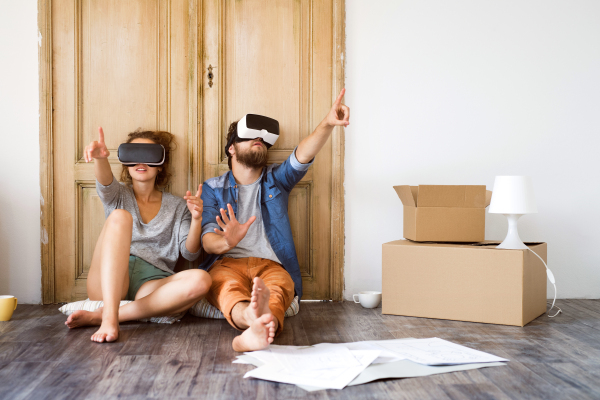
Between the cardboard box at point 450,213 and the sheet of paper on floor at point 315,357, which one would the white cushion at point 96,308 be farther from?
the cardboard box at point 450,213

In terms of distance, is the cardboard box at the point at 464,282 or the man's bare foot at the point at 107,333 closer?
the man's bare foot at the point at 107,333

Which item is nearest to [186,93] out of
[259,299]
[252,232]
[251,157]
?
[251,157]

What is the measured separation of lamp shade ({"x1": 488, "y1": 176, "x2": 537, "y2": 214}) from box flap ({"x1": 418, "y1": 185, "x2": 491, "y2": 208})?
77mm

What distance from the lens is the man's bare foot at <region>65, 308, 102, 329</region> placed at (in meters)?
1.76

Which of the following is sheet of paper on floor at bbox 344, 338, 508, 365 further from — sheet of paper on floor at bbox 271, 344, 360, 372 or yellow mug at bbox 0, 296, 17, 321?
yellow mug at bbox 0, 296, 17, 321

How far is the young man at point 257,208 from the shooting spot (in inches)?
79.4

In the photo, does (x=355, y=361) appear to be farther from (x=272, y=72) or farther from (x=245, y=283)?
(x=272, y=72)

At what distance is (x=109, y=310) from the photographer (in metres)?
1.67

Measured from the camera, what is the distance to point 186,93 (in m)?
2.43

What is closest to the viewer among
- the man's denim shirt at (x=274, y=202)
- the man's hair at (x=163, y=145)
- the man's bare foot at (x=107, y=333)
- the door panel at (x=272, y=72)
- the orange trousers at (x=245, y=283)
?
the man's bare foot at (x=107, y=333)

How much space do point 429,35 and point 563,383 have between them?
187cm

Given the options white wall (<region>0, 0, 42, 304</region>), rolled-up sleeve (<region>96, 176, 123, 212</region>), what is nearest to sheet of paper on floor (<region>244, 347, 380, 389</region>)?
rolled-up sleeve (<region>96, 176, 123, 212</region>)

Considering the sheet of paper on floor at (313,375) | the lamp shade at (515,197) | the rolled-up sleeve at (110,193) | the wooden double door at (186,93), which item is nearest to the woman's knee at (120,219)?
the rolled-up sleeve at (110,193)

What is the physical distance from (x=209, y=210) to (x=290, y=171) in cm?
44
